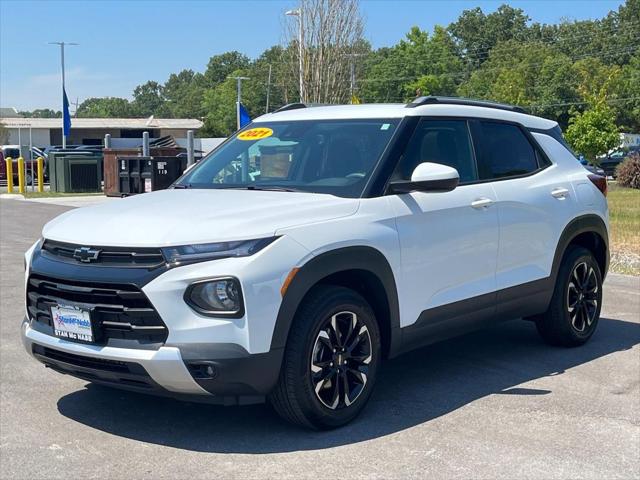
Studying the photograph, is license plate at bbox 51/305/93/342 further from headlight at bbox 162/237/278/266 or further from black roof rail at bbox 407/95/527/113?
black roof rail at bbox 407/95/527/113

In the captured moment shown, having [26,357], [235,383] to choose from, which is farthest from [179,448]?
[26,357]

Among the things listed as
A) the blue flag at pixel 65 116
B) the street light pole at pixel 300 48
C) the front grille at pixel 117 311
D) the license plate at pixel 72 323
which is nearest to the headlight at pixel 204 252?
the front grille at pixel 117 311

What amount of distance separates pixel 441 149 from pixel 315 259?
1.60m

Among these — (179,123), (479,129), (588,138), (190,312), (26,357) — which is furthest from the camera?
(179,123)

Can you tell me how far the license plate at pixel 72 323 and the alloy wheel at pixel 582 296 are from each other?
12.7 ft

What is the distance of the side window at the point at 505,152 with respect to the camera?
6.11 meters

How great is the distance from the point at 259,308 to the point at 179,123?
312ft

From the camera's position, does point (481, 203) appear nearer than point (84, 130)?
Yes

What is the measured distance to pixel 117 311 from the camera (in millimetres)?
4391

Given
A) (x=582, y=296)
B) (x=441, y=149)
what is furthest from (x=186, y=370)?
(x=582, y=296)

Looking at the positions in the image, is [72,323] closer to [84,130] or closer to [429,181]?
[429,181]

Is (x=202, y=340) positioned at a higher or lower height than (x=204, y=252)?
lower

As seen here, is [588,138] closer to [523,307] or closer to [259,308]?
[523,307]

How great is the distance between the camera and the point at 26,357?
652 centimetres
